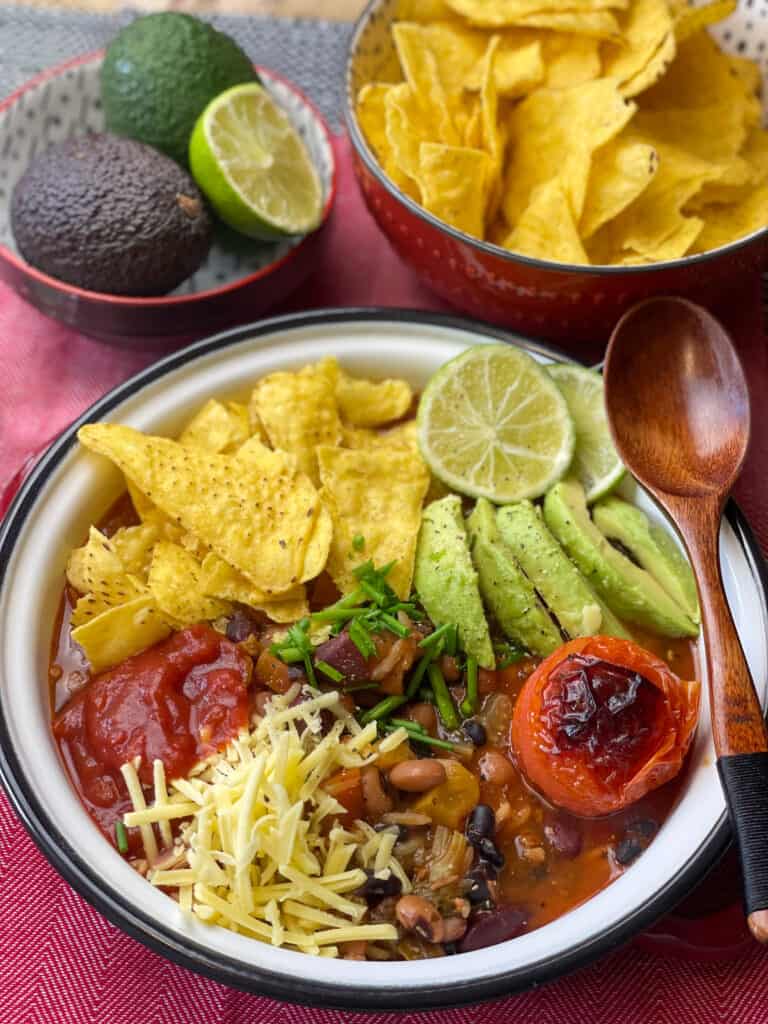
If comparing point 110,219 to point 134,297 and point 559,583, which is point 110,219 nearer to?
point 134,297

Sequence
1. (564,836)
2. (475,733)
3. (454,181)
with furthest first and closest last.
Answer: (454,181) < (475,733) < (564,836)

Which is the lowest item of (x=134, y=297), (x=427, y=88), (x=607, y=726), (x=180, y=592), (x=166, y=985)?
(x=166, y=985)

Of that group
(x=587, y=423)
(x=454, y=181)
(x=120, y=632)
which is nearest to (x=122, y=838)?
(x=120, y=632)

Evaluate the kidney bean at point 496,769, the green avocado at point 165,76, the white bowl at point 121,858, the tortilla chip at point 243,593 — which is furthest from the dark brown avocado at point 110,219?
the kidney bean at point 496,769

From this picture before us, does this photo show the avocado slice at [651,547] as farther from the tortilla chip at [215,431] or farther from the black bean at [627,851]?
the tortilla chip at [215,431]

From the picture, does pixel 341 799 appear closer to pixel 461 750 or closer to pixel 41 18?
pixel 461 750

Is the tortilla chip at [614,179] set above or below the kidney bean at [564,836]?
above
